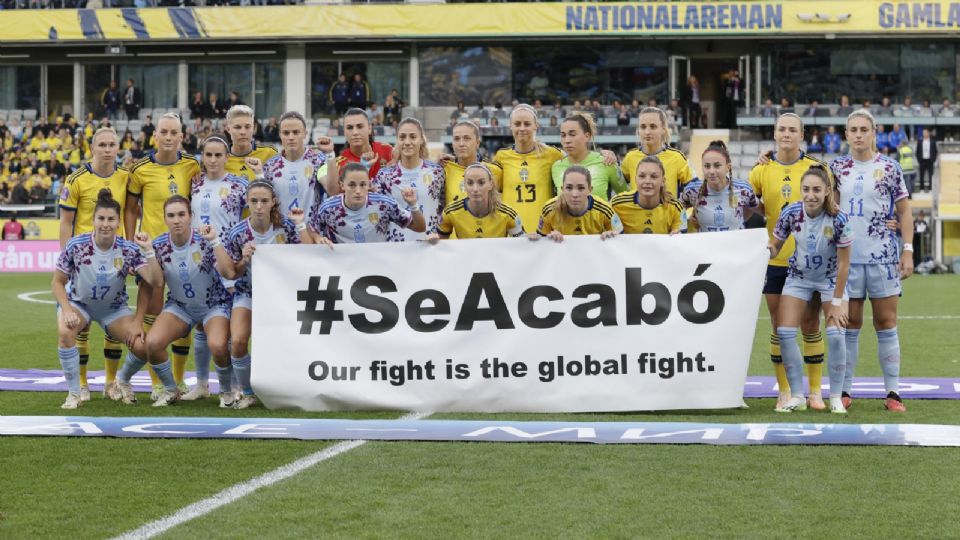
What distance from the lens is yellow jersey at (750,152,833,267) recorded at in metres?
8.32

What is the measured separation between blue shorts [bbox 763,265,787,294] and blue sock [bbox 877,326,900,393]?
671 millimetres

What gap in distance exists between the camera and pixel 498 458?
6.39 m

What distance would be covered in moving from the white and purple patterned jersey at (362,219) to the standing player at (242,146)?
64cm

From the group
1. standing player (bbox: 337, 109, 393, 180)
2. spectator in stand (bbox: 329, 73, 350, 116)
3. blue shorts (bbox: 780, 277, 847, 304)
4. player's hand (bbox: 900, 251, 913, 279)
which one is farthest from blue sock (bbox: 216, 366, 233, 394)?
spectator in stand (bbox: 329, 73, 350, 116)

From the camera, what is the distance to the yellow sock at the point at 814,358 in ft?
26.9

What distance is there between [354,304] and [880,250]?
3254 mm

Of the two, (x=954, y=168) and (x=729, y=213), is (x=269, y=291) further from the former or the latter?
(x=954, y=168)

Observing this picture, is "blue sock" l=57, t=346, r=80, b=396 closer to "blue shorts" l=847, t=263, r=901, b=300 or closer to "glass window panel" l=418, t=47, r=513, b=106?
"blue shorts" l=847, t=263, r=901, b=300

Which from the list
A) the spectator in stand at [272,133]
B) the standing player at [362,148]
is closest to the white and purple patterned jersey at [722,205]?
the standing player at [362,148]

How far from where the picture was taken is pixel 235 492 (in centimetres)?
566

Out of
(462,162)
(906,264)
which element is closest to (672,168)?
(462,162)

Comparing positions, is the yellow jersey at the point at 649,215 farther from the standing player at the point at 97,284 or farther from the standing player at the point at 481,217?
the standing player at the point at 97,284

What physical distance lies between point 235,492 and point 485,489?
1056 mm

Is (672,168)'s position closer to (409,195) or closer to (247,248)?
(409,195)
